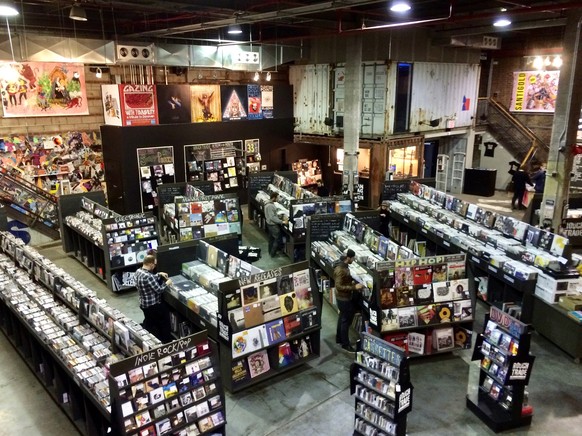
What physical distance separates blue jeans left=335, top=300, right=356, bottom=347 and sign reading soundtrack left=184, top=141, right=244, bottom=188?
31.8ft

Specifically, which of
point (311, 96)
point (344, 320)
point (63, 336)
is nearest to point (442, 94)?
point (311, 96)

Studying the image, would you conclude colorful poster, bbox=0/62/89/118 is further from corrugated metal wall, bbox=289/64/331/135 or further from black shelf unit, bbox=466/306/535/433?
black shelf unit, bbox=466/306/535/433

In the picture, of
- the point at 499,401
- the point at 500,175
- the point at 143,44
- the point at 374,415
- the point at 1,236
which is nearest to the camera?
the point at 374,415

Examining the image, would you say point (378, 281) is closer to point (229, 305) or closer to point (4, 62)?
point (229, 305)

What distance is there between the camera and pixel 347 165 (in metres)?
16.4

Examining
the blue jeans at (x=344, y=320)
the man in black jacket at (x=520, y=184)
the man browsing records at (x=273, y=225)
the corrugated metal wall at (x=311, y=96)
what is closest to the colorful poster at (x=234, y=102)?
the corrugated metal wall at (x=311, y=96)

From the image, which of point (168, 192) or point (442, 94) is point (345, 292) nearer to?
point (168, 192)

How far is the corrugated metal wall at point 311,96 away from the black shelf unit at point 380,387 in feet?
45.3

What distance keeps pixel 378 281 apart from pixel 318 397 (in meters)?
1.92

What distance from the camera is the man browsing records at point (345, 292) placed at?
7.80m

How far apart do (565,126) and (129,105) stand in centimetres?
1242

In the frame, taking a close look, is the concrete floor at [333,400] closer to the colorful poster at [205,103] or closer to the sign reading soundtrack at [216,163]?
the sign reading soundtrack at [216,163]

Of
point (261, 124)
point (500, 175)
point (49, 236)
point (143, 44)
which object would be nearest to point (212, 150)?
point (261, 124)

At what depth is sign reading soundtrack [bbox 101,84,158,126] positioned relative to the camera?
48.6 ft
